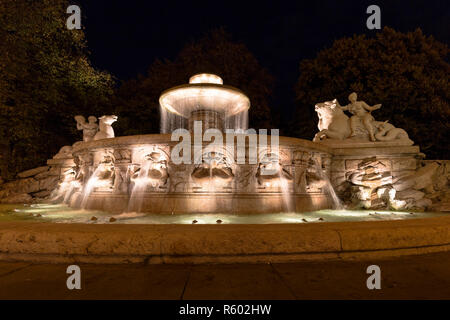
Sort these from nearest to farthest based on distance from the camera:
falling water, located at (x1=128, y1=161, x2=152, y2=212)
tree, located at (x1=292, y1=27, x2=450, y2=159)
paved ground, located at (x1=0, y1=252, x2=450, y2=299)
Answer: paved ground, located at (x1=0, y1=252, x2=450, y2=299) → falling water, located at (x1=128, y1=161, x2=152, y2=212) → tree, located at (x1=292, y1=27, x2=450, y2=159)

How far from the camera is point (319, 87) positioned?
19.0m

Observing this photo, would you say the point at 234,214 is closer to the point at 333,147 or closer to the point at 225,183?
the point at 225,183

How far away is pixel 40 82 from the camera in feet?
48.0

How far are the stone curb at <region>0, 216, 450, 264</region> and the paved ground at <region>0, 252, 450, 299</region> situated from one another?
10 centimetres

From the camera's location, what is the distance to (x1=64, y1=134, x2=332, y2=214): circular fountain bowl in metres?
5.56

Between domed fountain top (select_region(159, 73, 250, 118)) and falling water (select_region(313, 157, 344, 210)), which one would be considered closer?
falling water (select_region(313, 157, 344, 210))

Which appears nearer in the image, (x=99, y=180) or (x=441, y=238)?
(x=441, y=238)

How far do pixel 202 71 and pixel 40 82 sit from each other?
423 inches

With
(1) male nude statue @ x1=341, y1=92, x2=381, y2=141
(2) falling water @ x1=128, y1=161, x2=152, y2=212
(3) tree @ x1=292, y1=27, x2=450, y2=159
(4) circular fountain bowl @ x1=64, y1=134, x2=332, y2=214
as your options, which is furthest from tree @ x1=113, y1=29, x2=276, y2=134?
(2) falling water @ x1=128, y1=161, x2=152, y2=212

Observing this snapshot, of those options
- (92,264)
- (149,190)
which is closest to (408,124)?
(149,190)

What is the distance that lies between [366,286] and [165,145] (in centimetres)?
475

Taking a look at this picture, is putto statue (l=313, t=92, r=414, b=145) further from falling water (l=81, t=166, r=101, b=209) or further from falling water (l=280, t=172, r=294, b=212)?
falling water (l=81, t=166, r=101, b=209)

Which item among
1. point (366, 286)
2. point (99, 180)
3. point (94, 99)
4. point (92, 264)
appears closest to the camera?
point (366, 286)

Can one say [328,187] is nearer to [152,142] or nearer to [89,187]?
[152,142]
